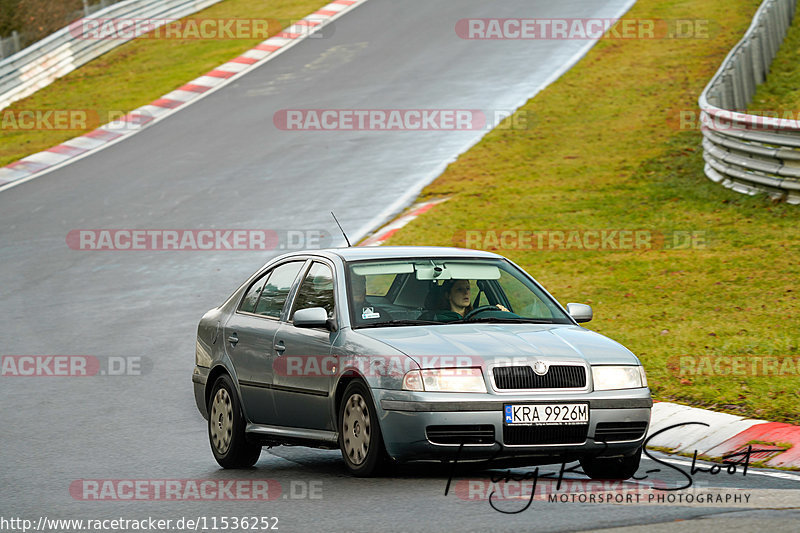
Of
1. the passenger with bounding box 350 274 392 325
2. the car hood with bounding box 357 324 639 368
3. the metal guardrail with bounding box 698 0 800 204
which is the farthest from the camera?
the metal guardrail with bounding box 698 0 800 204

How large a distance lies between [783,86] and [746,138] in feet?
25.8

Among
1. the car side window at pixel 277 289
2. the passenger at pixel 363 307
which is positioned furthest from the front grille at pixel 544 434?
the car side window at pixel 277 289

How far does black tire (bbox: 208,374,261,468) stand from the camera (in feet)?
29.5

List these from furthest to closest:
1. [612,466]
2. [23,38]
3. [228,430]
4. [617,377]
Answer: [23,38]
[228,430]
[612,466]
[617,377]

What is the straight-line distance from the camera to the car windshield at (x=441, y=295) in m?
8.39

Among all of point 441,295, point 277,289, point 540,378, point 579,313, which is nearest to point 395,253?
point 441,295

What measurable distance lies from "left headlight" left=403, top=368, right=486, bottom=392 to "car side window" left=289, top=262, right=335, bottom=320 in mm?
1210

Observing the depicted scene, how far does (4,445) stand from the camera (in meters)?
10.2

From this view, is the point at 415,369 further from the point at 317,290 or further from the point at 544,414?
the point at 317,290

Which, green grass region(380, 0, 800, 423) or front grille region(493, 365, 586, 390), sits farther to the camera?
green grass region(380, 0, 800, 423)

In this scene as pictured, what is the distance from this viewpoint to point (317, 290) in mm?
8789

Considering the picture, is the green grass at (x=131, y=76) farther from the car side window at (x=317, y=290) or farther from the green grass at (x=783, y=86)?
the car side window at (x=317, y=290)

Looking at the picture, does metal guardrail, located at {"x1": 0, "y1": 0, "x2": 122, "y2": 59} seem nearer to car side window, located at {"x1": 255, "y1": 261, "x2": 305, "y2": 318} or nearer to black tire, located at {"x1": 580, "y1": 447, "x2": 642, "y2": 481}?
car side window, located at {"x1": 255, "y1": 261, "x2": 305, "y2": 318}

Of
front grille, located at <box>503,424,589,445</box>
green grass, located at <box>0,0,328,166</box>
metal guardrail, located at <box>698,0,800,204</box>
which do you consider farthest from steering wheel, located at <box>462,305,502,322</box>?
green grass, located at <box>0,0,328,166</box>
